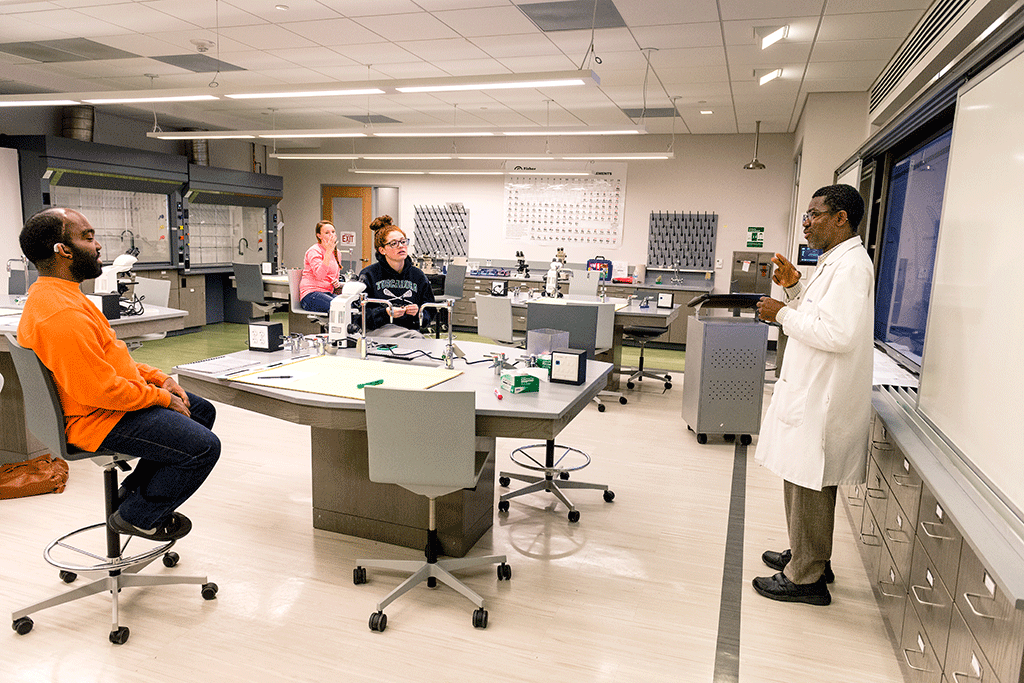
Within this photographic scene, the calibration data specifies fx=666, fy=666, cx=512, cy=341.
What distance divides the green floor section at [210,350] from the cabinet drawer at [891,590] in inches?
186

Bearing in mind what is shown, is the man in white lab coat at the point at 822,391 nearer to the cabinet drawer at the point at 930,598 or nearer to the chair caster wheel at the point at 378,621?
the cabinet drawer at the point at 930,598

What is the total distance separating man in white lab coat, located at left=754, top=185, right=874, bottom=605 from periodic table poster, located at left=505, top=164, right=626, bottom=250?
8114 mm

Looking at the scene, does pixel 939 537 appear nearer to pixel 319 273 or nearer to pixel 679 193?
pixel 319 273

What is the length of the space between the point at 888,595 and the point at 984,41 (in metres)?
2.07

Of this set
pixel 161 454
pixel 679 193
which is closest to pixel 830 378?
pixel 161 454

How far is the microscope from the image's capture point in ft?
11.9

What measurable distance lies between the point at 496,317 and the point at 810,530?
12.7 feet

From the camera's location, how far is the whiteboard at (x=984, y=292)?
1.86 metres

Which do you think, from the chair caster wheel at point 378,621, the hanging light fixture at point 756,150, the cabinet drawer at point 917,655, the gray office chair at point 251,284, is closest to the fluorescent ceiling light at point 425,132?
the gray office chair at point 251,284

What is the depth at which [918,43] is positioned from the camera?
4629 millimetres

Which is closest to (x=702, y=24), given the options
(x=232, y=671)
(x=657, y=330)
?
(x=657, y=330)

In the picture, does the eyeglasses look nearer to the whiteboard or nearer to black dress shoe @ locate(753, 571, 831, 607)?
the whiteboard

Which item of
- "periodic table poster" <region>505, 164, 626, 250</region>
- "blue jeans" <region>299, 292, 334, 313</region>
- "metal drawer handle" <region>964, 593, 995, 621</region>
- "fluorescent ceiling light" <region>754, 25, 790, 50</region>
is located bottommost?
"metal drawer handle" <region>964, 593, 995, 621</region>

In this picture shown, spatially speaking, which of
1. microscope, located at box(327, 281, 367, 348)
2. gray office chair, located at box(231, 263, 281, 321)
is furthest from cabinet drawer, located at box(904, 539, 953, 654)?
gray office chair, located at box(231, 263, 281, 321)
